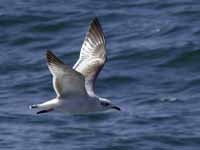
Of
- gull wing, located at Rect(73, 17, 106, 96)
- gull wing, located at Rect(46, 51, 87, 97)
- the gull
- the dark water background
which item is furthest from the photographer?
the dark water background

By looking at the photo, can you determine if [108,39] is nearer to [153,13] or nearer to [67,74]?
[153,13]

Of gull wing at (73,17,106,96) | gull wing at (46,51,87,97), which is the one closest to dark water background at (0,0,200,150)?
gull wing at (73,17,106,96)

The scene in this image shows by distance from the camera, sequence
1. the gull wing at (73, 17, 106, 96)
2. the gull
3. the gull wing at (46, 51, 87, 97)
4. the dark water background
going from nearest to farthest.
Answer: the gull wing at (46, 51, 87, 97)
the gull
the gull wing at (73, 17, 106, 96)
the dark water background

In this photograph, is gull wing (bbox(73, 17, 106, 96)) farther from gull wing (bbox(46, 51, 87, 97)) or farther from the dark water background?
the dark water background

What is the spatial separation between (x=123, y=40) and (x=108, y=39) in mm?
337

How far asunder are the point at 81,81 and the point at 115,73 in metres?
5.88

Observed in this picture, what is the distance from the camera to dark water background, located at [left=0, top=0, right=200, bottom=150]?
1691cm

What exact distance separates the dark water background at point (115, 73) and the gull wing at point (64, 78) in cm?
266

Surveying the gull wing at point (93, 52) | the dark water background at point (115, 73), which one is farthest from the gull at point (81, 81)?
the dark water background at point (115, 73)

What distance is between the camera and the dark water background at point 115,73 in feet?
55.5

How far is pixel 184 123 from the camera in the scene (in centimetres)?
1725

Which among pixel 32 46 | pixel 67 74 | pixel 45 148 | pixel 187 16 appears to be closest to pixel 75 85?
pixel 67 74

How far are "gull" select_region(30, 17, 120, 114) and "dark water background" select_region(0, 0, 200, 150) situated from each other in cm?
183

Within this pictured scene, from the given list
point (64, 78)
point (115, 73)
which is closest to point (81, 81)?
point (64, 78)
